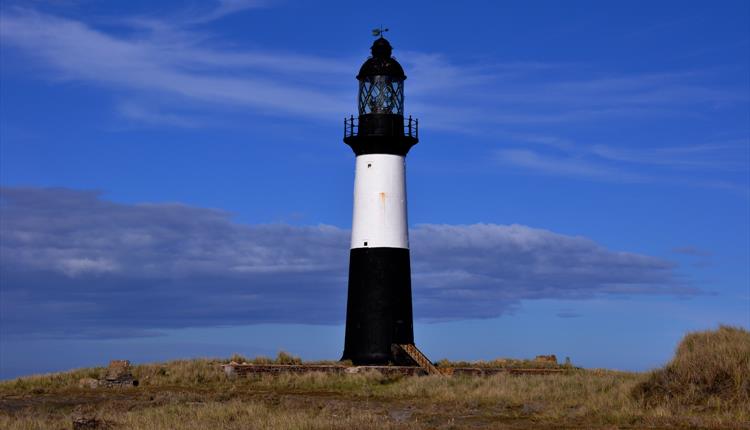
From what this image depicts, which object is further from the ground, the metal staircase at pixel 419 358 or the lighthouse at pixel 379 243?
the lighthouse at pixel 379 243

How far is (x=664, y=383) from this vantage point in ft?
83.6

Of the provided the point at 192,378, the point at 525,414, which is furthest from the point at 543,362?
the point at 525,414

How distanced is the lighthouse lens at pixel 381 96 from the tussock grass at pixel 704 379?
18.0m

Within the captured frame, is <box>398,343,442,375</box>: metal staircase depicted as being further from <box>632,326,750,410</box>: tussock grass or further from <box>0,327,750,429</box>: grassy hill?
<box>632,326,750,410</box>: tussock grass

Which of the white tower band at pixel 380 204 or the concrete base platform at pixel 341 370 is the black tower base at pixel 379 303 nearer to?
the white tower band at pixel 380 204

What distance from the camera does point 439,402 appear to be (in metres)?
28.6

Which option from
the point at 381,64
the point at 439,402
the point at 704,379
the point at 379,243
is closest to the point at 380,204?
the point at 379,243

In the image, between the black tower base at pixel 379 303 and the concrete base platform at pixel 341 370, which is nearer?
the concrete base platform at pixel 341 370

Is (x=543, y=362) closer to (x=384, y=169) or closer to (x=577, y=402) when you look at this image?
(x=384, y=169)

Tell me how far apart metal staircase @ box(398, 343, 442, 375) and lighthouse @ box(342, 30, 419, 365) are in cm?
25

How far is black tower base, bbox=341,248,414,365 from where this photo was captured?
39469mm

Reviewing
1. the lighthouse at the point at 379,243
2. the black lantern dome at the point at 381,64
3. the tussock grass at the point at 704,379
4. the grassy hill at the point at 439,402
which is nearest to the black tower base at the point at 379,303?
the lighthouse at the point at 379,243

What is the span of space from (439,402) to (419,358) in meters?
10.8

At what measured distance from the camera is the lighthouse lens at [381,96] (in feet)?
133
